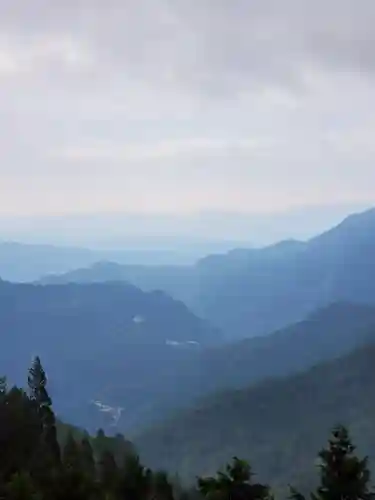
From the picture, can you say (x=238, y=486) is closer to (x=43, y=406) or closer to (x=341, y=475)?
(x=341, y=475)

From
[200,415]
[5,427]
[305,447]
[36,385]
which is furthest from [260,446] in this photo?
[5,427]

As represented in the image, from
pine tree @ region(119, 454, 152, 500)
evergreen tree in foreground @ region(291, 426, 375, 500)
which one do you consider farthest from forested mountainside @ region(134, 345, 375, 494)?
evergreen tree in foreground @ region(291, 426, 375, 500)

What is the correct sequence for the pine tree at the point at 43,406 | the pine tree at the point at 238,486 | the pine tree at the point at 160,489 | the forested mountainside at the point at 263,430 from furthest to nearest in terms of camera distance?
the forested mountainside at the point at 263,430 < the pine tree at the point at 43,406 < the pine tree at the point at 160,489 < the pine tree at the point at 238,486

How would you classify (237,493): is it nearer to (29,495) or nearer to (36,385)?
(29,495)

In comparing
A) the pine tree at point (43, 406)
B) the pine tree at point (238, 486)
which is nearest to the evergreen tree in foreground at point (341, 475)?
the pine tree at point (238, 486)

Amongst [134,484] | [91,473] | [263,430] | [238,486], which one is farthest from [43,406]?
[263,430]

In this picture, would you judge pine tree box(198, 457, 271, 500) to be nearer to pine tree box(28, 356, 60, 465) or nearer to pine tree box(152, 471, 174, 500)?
pine tree box(152, 471, 174, 500)

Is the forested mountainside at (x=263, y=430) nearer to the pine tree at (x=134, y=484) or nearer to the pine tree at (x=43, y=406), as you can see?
the pine tree at (x=43, y=406)
